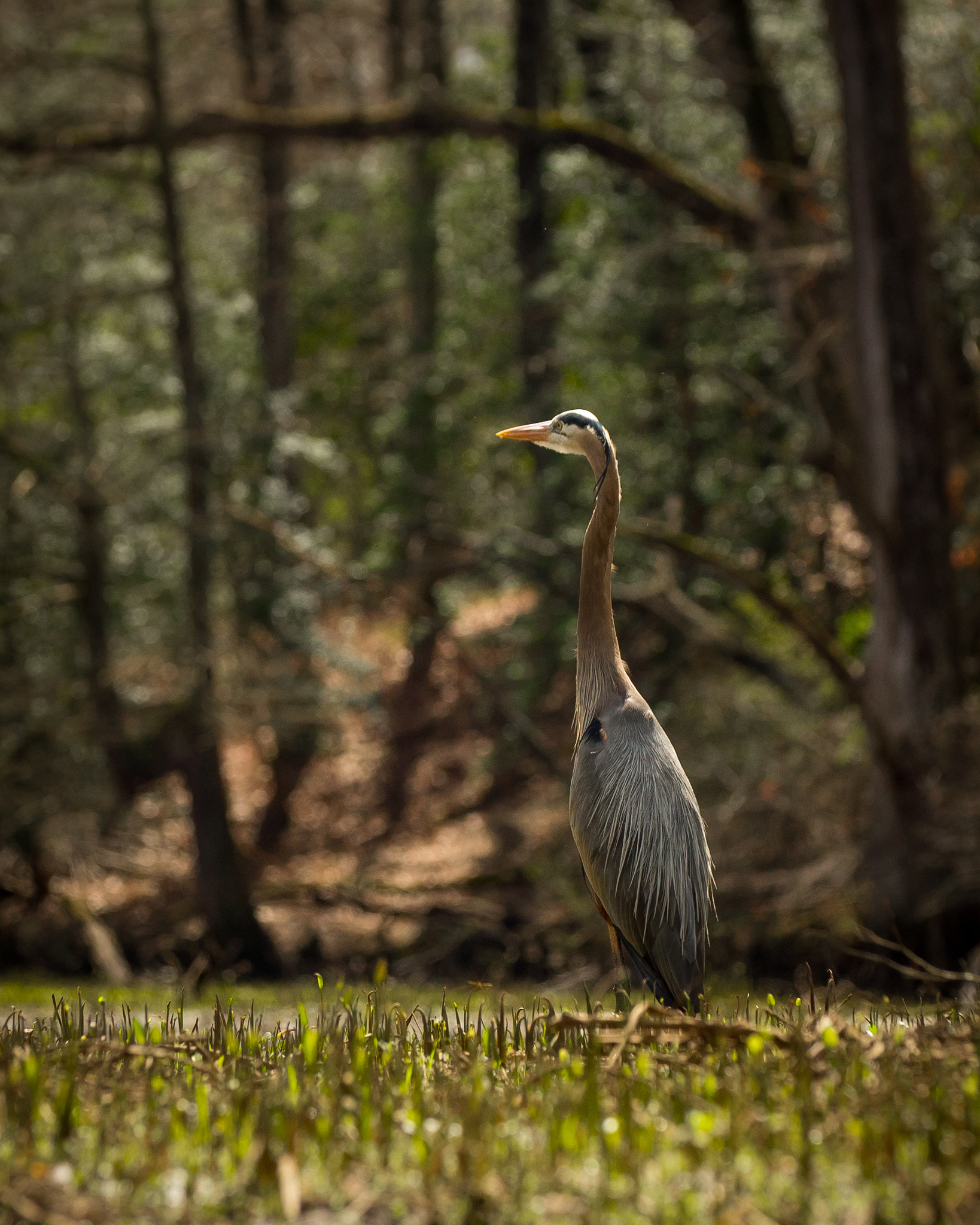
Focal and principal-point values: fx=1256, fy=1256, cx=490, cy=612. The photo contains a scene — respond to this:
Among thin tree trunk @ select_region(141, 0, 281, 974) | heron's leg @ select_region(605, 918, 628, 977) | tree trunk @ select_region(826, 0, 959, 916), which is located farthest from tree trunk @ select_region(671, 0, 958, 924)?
thin tree trunk @ select_region(141, 0, 281, 974)

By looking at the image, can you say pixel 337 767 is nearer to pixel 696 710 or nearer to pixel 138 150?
pixel 696 710

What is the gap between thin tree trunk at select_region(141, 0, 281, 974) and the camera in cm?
1472

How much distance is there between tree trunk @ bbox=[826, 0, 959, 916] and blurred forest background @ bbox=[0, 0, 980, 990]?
35mm

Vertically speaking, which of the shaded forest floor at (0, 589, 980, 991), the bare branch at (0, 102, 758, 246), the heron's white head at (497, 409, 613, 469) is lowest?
the shaded forest floor at (0, 589, 980, 991)

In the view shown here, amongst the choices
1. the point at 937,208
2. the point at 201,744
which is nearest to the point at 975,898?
the point at 937,208

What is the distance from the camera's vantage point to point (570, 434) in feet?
19.5

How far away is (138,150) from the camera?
636 inches

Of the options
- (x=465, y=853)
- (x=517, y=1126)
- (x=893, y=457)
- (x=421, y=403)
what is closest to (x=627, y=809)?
(x=517, y=1126)

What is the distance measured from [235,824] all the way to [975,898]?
1242 centimetres

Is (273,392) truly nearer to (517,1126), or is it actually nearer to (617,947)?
(617,947)

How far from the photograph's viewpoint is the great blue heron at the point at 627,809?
5.45 meters

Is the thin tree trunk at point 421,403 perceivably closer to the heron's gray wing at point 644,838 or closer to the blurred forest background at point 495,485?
the blurred forest background at point 495,485

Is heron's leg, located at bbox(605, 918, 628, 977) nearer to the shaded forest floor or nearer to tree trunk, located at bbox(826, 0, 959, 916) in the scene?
the shaded forest floor

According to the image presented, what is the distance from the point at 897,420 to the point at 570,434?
603cm
